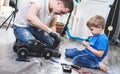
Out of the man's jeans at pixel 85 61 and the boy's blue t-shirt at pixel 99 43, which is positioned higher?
the boy's blue t-shirt at pixel 99 43

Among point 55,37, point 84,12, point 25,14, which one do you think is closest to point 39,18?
point 25,14

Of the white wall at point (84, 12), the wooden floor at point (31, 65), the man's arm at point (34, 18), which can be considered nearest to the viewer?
the wooden floor at point (31, 65)

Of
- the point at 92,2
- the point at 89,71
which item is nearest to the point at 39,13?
the point at 89,71

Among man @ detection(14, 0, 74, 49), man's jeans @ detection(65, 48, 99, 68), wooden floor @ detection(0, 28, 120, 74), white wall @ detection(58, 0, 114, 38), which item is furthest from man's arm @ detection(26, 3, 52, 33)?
white wall @ detection(58, 0, 114, 38)

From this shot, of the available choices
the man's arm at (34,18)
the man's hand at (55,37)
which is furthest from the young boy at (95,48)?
the man's arm at (34,18)

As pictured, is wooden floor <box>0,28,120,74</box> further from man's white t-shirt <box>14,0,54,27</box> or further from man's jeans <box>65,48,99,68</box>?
man's white t-shirt <box>14,0,54,27</box>

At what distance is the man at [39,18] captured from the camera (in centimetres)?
256

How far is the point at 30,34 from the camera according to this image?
269 cm

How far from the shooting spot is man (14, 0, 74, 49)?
2561 mm

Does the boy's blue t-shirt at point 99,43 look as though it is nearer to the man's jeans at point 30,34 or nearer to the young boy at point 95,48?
the young boy at point 95,48

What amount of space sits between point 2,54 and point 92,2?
2.53 metres

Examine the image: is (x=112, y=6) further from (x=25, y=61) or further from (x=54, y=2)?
(x=25, y=61)

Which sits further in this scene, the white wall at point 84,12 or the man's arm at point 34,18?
the white wall at point 84,12

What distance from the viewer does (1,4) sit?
4.91 meters
